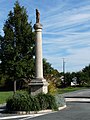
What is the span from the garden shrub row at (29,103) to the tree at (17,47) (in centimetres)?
1416

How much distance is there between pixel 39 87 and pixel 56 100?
1.41m

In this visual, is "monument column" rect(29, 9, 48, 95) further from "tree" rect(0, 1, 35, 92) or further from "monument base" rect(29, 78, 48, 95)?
"tree" rect(0, 1, 35, 92)

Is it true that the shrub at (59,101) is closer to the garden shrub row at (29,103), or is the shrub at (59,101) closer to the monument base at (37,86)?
the monument base at (37,86)

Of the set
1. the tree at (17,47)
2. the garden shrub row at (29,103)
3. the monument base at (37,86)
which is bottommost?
the garden shrub row at (29,103)

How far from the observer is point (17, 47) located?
3562cm

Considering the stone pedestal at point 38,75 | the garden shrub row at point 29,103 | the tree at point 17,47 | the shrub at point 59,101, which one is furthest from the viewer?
the tree at point 17,47

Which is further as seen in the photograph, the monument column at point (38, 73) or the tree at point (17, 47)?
the tree at point (17, 47)

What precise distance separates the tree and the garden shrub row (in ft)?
46.5

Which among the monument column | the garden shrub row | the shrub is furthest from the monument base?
the garden shrub row

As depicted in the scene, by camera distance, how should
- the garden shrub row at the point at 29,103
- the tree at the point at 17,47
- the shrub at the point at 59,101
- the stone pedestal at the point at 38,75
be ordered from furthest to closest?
the tree at the point at 17,47, the stone pedestal at the point at 38,75, the shrub at the point at 59,101, the garden shrub row at the point at 29,103

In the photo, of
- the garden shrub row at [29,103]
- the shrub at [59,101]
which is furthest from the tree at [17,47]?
the garden shrub row at [29,103]

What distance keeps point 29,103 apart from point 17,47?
632 inches

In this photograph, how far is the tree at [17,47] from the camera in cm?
3528

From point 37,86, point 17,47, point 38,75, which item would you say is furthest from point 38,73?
point 17,47
